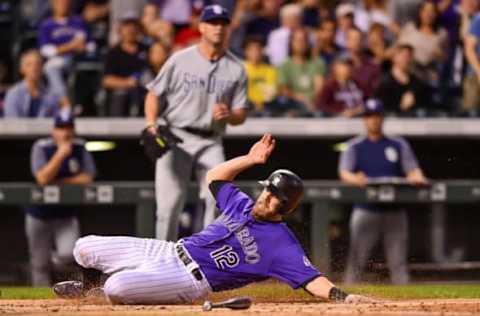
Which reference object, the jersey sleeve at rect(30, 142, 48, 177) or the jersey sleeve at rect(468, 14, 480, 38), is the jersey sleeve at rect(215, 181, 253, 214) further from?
the jersey sleeve at rect(468, 14, 480, 38)

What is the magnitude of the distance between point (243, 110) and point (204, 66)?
0.45 metres

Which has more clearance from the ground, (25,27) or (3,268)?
(25,27)

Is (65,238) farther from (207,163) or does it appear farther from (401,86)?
(401,86)

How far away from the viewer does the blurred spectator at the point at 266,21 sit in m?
15.0

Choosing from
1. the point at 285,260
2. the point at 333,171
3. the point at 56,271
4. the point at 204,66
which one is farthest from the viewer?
the point at 333,171

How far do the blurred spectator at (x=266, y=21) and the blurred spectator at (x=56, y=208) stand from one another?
2711 mm

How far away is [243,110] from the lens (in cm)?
1085

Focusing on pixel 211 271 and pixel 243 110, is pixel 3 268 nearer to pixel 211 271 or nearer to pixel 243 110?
pixel 243 110

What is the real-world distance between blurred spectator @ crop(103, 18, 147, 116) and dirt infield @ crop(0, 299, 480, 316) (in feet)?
16.4

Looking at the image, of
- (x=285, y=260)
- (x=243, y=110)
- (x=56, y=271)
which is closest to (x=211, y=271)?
(x=285, y=260)

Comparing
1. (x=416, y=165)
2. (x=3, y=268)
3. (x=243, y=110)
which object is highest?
(x=243, y=110)

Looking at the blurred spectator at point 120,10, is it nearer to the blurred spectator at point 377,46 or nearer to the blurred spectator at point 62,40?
the blurred spectator at point 62,40

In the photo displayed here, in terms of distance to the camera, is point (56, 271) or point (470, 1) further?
point (470, 1)

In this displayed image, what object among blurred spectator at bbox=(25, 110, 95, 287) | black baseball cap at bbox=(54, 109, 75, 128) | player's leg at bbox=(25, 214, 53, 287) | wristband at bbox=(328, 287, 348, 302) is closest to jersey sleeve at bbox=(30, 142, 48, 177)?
blurred spectator at bbox=(25, 110, 95, 287)
